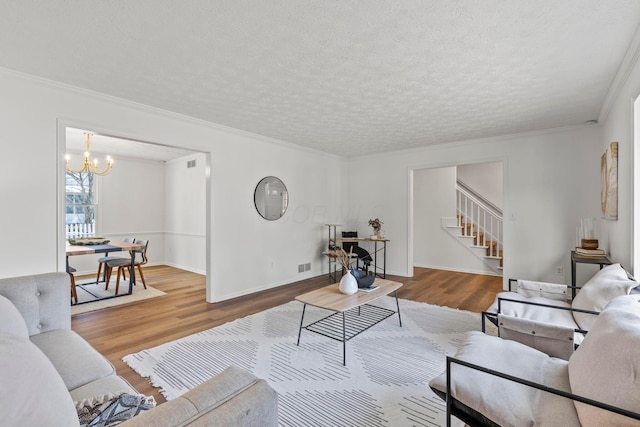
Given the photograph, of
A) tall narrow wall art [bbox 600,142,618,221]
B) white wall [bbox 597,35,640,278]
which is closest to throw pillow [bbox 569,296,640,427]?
white wall [bbox 597,35,640,278]

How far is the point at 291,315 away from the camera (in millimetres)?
3541

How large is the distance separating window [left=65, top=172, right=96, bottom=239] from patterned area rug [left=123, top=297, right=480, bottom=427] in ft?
15.4

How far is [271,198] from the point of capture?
4887mm

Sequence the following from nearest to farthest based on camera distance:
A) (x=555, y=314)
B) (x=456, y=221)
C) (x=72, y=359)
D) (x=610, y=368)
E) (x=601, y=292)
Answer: (x=610, y=368), (x=72, y=359), (x=601, y=292), (x=555, y=314), (x=456, y=221)

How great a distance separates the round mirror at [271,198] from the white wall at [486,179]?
4484mm

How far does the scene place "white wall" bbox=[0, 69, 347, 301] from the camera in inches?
101

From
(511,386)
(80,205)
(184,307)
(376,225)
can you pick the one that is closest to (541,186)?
(376,225)

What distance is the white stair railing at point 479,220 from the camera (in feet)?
20.9

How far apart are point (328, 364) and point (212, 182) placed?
278cm

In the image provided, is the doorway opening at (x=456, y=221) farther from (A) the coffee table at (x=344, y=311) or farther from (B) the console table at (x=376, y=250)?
(A) the coffee table at (x=344, y=311)

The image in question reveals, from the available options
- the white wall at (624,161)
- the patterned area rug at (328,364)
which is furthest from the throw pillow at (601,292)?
the patterned area rug at (328,364)

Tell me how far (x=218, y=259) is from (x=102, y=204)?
12.3ft

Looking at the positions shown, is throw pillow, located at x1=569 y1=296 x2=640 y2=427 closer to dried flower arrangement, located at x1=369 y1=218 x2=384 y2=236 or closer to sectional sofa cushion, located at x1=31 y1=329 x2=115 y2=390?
sectional sofa cushion, located at x1=31 y1=329 x2=115 y2=390

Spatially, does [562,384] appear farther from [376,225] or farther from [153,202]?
[153,202]
